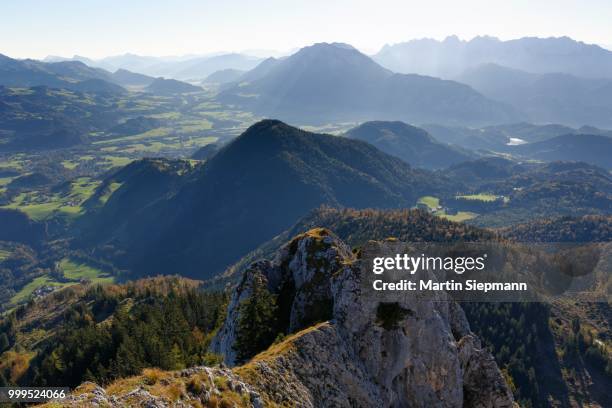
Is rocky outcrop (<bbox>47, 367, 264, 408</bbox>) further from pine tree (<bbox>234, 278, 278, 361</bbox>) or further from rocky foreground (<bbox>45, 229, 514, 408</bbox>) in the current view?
pine tree (<bbox>234, 278, 278, 361</bbox>)

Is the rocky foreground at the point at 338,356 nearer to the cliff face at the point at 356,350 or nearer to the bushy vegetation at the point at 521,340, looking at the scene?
the cliff face at the point at 356,350

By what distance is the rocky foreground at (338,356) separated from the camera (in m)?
34.2

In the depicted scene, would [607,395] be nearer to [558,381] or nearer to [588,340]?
[558,381]

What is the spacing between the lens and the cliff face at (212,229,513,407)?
4262 cm

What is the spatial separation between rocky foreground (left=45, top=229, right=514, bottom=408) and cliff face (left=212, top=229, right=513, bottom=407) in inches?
4.9

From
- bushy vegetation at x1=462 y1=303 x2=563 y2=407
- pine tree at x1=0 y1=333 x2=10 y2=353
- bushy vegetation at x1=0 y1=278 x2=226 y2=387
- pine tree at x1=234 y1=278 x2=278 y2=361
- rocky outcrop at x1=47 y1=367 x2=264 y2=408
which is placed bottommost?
pine tree at x1=0 y1=333 x2=10 y2=353

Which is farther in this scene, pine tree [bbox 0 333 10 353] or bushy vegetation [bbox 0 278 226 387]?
pine tree [bbox 0 333 10 353]

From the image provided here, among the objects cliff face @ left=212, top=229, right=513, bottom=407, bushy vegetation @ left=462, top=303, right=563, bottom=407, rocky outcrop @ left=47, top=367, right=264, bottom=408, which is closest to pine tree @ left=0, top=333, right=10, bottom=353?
cliff face @ left=212, top=229, right=513, bottom=407

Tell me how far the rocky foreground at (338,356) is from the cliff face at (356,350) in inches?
4.9

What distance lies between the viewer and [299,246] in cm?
6762

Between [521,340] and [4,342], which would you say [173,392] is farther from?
[4,342]

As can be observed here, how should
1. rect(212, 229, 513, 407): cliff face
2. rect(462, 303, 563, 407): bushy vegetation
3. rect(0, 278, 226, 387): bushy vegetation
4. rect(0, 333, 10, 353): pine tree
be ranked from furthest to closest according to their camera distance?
rect(0, 333, 10, 353): pine tree
rect(462, 303, 563, 407): bushy vegetation
rect(0, 278, 226, 387): bushy vegetation
rect(212, 229, 513, 407): cliff face

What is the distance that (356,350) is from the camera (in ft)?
166

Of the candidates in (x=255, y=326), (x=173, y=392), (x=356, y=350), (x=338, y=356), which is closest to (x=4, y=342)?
(x=255, y=326)
